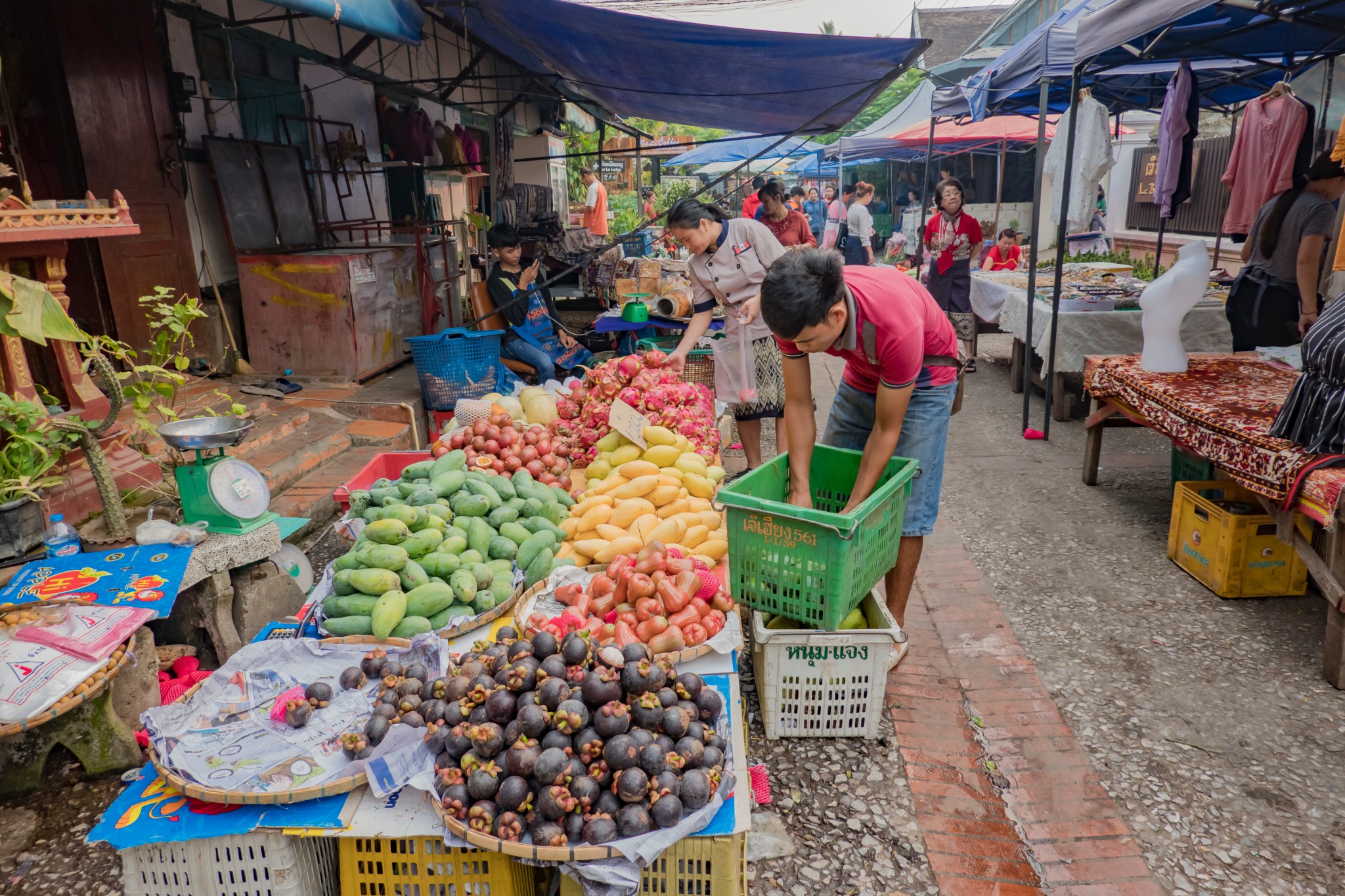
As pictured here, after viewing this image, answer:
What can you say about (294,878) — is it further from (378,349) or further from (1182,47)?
(1182,47)

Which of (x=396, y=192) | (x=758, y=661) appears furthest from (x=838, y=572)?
(x=396, y=192)

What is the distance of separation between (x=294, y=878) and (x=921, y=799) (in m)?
1.95

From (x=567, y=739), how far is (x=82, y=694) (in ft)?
5.46

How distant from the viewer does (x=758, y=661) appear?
125 inches

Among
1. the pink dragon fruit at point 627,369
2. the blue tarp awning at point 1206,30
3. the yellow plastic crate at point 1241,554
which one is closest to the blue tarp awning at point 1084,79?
the blue tarp awning at point 1206,30

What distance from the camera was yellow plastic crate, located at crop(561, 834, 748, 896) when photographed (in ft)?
6.62

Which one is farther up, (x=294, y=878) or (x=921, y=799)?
(x=294, y=878)

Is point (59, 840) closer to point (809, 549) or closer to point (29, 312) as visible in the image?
point (29, 312)

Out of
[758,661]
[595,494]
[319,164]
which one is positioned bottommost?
[758,661]

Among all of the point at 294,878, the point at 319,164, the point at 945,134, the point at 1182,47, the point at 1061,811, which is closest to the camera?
the point at 294,878

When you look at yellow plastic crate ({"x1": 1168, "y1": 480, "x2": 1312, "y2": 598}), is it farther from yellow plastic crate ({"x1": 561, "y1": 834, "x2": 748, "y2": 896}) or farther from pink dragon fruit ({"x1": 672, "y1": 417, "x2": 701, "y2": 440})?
yellow plastic crate ({"x1": 561, "y1": 834, "x2": 748, "y2": 896})

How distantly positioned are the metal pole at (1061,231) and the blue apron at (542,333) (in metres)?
4.05

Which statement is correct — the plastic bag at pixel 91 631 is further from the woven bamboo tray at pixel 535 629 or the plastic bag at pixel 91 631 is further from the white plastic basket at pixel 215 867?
the woven bamboo tray at pixel 535 629

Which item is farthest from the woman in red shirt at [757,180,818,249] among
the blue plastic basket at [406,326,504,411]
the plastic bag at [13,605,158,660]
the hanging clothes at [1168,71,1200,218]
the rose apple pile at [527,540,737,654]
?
the plastic bag at [13,605,158,660]
